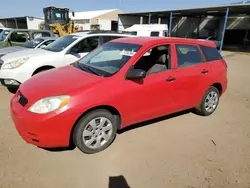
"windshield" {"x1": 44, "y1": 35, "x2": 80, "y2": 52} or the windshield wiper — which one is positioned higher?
"windshield" {"x1": 44, "y1": 35, "x2": 80, "y2": 52}

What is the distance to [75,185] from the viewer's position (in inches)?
101

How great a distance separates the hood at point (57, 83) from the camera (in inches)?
114

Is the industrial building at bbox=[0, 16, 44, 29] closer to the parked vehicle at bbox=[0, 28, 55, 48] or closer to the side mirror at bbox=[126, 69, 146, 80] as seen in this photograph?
the parked vehicle at bbox=[0, 28, 55, 48]

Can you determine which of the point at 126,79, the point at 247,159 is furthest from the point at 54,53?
the point at 247,159

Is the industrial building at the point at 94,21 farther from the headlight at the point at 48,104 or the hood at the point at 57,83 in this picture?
the headlight at the point at 48,104

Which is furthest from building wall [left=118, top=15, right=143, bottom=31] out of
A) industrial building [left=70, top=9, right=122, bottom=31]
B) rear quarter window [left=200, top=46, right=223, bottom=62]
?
rear quarter window [left=200, top=46, right=223, bottom=62]

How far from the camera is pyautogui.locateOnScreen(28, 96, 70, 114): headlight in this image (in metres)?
2.74

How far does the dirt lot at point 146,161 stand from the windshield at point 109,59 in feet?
3.90

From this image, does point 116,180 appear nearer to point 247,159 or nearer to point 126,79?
point 126,79

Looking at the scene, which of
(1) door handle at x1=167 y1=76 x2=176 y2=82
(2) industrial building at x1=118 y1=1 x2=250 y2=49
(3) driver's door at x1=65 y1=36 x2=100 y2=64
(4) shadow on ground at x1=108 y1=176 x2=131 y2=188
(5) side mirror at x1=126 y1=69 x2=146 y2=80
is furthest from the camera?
(2) industrial building at x1=118 y1=1 x2=250 y2=49

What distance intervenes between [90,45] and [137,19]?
31.5 metres

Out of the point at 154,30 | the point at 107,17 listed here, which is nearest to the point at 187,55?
the point at 154,30

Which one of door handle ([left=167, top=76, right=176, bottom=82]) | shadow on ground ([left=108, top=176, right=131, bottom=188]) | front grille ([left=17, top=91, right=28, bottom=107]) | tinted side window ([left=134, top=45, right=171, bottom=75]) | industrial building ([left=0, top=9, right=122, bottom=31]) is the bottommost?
shadow on ground ([left=108, top=176, right=131, bottom=188])

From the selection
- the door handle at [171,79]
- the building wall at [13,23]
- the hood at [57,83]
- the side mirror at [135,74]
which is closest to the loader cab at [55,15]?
the hood at [57,83]
